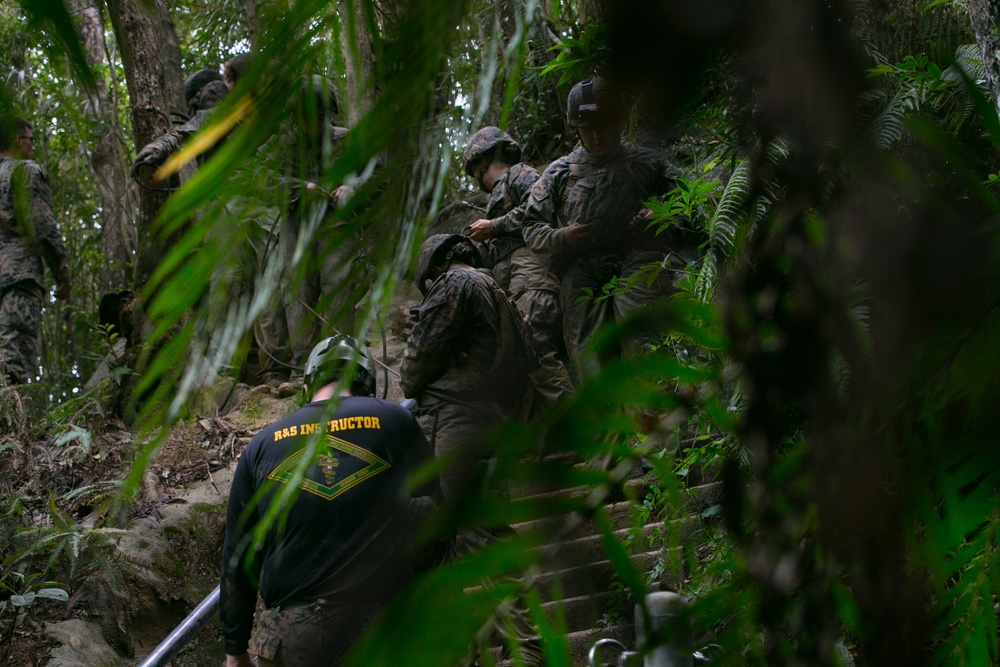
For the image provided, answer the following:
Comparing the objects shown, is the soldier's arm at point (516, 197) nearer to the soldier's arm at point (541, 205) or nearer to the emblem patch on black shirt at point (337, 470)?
the soldier's arm at point (541, 205)

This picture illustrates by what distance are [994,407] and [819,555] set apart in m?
0.12

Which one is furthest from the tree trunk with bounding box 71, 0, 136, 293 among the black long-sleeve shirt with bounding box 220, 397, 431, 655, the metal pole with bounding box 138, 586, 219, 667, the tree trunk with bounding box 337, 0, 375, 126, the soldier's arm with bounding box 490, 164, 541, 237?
the tree trunk with bounding box 337, 0, 375, 126

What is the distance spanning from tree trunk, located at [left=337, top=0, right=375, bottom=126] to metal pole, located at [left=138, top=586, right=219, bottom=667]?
326cm

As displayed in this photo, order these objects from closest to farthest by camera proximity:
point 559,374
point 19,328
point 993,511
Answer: point 993,511, point 559,374, point 19,328

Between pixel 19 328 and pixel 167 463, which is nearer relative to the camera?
pixel 167 463

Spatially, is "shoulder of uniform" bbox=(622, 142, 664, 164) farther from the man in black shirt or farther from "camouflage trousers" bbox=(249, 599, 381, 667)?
"camouflage trousers" bbox=(249, 599, 381, 667)

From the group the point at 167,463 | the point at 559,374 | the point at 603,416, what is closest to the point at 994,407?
the point at 603,416

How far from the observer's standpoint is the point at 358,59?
0.53 meters

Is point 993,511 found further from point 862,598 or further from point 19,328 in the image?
point 19,328

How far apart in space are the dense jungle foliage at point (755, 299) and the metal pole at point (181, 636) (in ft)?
10.4

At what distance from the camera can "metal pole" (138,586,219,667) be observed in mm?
3277

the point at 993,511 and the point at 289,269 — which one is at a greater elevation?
the point at 289,269

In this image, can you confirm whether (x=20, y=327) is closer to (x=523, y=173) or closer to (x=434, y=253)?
(x=434, y=253)

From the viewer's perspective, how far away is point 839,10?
466mm
